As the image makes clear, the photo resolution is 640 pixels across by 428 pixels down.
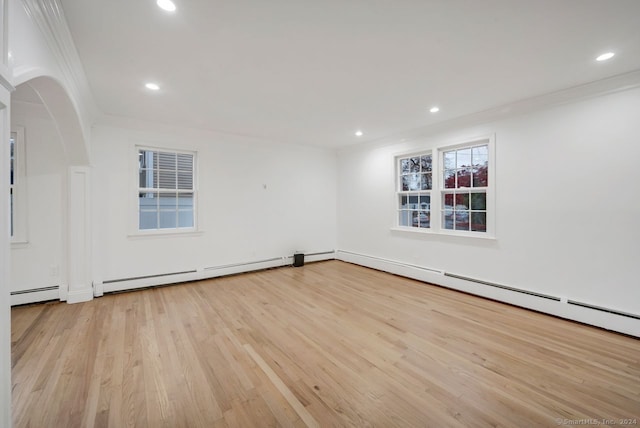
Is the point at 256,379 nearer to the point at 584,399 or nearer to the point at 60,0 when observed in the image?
the point at 584,399

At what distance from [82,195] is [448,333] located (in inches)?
198

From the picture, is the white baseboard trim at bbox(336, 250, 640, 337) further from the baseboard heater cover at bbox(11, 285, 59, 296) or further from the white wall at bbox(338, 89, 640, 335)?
the baseboard heater cover at bbox(11, 285, 59, 296)

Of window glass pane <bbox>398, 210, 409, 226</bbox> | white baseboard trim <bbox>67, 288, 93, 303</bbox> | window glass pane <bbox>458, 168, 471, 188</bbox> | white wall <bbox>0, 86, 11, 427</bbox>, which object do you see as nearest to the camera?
white wall <bbox>0, 86, 11, 427</bbox>

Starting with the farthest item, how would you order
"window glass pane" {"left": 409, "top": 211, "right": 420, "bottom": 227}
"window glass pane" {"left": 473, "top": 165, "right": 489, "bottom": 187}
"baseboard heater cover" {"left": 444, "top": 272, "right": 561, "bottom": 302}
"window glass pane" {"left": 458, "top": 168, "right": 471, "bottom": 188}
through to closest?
1. "window glass pane" {"left": 409, "top": 211, "right": 420, "bottom": 227}
2. "window glass pane" {"left": 458, "top": 168, "right": 471, "bottom": 188}
3. "window glass pane" {"left": 473, "top": 165, "right": 489, "bottom": 187}
4. "baseboard heater cover" {"left": 444, "top": 272, "right": 561, "bottom": 302}

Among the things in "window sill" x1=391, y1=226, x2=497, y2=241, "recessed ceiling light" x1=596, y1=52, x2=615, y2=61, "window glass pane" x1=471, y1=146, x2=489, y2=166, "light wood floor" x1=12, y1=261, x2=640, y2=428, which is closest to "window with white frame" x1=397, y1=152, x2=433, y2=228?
"window sill" x1=391, y1=226, x2=497, y2=241

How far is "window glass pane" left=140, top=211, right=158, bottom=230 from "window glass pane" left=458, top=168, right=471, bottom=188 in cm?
507

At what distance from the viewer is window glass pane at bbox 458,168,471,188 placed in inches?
165

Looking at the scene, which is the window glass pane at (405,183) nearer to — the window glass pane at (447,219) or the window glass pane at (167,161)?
the window glass pane at (447,219)

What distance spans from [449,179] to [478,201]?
0.61m

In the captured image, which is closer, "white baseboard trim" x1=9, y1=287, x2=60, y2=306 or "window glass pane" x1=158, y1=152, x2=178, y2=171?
"white baseboard trim" x1=9, y1=287, x2=60, y2=306

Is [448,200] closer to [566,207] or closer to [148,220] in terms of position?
[566,207]

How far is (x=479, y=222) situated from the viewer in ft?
13.3

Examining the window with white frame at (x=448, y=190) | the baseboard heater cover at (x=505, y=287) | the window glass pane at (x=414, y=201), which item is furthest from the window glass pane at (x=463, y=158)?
the baseboard heater cover at (x=505, y=287)

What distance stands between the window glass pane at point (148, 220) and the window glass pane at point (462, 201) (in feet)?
16.5
